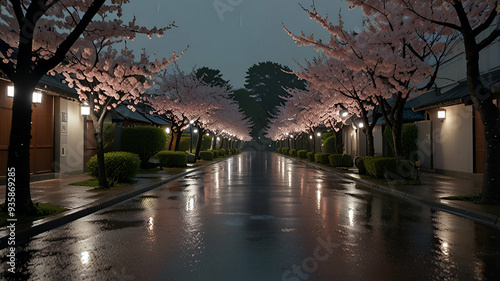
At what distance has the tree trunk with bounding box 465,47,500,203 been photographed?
11.6 meters

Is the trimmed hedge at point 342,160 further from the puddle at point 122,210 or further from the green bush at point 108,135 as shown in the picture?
the puddle at point 122,210

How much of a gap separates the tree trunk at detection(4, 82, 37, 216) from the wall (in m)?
19.8

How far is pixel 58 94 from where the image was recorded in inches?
768

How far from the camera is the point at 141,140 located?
2634 cm

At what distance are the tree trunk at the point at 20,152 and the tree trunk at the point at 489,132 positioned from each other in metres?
11.8

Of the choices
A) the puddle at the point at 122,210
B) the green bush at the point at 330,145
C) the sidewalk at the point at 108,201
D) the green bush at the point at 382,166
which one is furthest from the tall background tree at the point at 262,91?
the puddle at the point at 122,210

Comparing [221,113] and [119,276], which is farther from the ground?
[221,113]

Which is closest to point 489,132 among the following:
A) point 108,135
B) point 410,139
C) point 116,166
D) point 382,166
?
point 382,166

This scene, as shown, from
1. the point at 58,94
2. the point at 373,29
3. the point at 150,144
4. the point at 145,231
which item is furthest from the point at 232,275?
the point at 150,144

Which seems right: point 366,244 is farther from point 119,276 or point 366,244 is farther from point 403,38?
point 403,38

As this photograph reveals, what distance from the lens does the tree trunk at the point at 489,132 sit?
11.6 meters

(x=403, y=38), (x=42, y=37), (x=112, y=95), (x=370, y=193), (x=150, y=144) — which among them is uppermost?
(x=403, y=38)

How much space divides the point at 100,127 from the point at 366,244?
1169 centimetres

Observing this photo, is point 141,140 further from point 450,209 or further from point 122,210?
point 450,209
